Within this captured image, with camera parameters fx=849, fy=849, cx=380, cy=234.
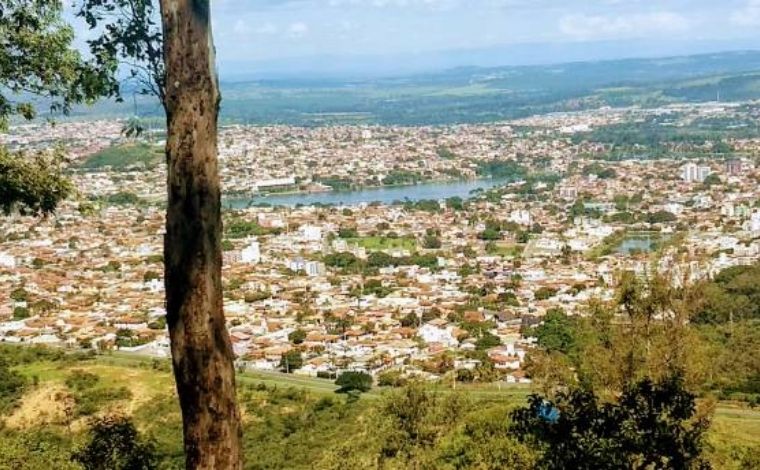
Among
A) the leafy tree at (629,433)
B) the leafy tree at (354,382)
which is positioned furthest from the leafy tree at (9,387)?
the leafy tree at (629,433)

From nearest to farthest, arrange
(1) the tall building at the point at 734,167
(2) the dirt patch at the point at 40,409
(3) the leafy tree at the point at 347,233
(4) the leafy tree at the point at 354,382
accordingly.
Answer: (2) the dirt patch at the point at 40,409 < (4) the leafy tree at the point at 354,382 < (3) the leafy tree at the point at 347,233 < (1) the tall building at the point at 734,167

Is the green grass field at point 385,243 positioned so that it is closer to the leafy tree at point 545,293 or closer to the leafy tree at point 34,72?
the leafy tree at point 545,293

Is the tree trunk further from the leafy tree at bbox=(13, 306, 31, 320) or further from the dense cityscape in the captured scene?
the leafy tree at bbox=(13, 306, 31, 320)

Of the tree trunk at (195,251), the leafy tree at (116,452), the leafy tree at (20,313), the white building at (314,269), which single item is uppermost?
the tree trunk at (195,251)

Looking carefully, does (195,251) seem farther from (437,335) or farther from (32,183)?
(437,335)

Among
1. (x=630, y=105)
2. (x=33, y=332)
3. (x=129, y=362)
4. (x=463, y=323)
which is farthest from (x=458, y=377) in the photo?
(x=630, y=105)

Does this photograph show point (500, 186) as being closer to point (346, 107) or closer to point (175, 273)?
point (175, 273)

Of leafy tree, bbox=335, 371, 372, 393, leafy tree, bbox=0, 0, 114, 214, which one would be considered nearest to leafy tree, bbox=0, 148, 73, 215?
leafy tree, bbox=0, 0, 114, 214
